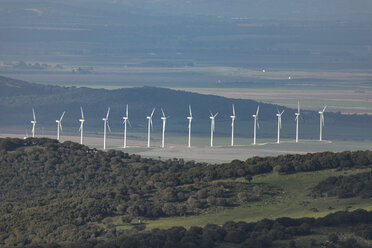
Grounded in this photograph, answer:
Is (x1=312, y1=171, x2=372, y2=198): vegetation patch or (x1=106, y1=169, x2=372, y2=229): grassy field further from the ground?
(x1=312, y1=171, x2=372, y2=198): vegetation patch

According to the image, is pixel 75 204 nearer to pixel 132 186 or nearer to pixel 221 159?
pixel 132 186

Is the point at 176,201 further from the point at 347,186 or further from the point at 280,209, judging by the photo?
the point at 347,186

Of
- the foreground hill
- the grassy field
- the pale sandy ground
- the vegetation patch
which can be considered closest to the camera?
the foreground hill

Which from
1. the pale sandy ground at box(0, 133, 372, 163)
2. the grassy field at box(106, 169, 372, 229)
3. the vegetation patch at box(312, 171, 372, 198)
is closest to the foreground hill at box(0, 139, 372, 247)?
the grassy field at box(106, 169, 372, 229)

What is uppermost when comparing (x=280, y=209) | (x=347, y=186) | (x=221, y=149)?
(x=347, y=186)

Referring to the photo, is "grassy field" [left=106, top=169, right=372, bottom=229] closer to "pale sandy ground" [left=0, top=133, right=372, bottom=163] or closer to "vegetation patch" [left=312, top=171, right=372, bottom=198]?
"vegetation patch" [left=312, top=171, right=372, bottom=198]

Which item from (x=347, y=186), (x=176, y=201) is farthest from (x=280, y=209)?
(x=176, y=201)
